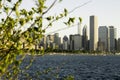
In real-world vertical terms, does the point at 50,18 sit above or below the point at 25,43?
above

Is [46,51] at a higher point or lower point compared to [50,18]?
lower

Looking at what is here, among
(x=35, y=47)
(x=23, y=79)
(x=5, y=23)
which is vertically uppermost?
(x=5, y=23)

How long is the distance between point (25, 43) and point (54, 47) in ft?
3.63

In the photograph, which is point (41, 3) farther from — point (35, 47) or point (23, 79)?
point (23, 79)

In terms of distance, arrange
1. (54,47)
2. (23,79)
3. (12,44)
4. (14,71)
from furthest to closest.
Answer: (23,79) → (54,47) → (14,71) → (12,44)

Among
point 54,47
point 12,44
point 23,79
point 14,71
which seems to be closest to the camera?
point 12,44

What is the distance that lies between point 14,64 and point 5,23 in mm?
741

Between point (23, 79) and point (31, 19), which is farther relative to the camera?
point (23, 79)

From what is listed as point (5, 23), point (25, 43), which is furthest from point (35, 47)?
point (5, 23)

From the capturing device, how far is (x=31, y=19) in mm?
6273

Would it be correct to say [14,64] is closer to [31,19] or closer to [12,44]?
[12,44]

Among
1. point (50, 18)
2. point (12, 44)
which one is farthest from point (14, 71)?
point (50, 18)

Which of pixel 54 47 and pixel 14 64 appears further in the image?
pixel 54 47

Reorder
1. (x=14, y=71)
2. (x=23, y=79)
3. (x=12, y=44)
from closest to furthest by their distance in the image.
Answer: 1. (x=12, y=44)
2. (x=14, y=71)
3. (x=23, y=79)
